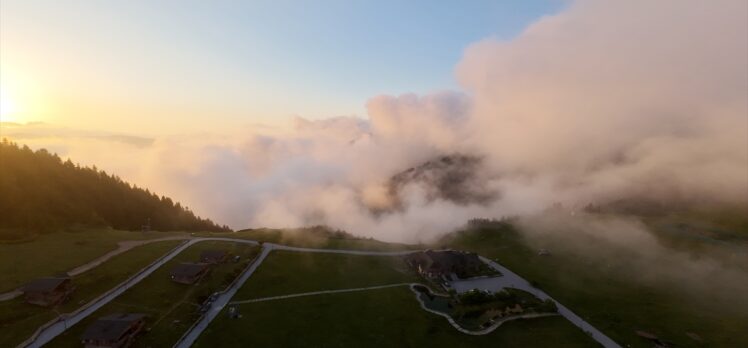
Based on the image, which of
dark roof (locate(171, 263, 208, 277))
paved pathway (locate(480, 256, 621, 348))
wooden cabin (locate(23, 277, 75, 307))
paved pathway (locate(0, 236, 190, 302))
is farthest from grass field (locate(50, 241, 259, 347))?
paved pathway (locate(480, 256, 621, 348))

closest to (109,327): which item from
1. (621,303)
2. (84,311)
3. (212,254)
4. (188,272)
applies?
(84,311)

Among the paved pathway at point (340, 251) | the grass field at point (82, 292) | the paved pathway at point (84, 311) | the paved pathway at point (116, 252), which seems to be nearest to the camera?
the paved pathway at point (84, 311)

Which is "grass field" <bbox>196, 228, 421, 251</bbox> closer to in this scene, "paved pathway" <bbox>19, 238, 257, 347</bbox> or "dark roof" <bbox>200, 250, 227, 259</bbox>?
"dark roof" <bbox>200, 250, 227, 259</bbox>

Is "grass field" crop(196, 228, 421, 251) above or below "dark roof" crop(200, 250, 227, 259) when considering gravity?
above

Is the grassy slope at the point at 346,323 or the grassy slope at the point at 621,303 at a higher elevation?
the grassy slope at the point at 621,303

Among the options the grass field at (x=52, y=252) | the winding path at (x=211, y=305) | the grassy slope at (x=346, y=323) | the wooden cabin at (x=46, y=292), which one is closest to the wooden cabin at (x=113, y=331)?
the winding path at (x=211, y=305)

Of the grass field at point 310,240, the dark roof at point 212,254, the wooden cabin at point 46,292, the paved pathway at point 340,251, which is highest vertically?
the grass field at point 310,240

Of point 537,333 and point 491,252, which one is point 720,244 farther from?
point 537,333

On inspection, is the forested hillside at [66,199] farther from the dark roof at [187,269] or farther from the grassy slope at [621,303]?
the grassy slope at [621,303]

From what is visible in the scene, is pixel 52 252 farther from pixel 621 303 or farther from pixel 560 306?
pixel 621 303
